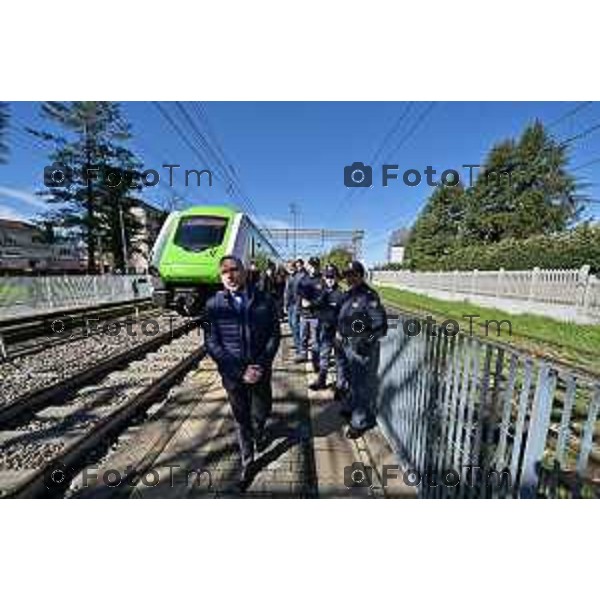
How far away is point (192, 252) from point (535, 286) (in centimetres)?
1289

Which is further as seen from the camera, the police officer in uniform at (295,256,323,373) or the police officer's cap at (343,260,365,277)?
the police officer in uniform at (295,256,323,373)

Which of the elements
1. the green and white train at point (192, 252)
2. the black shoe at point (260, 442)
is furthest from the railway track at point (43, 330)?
the black shoe at point (260, 442)

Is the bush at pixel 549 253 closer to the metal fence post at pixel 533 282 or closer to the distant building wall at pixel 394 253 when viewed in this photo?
the metal fence post at pixel 533 282

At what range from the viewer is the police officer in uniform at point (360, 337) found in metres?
3.51

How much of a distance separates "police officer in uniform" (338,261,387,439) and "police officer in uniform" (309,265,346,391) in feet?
3.00

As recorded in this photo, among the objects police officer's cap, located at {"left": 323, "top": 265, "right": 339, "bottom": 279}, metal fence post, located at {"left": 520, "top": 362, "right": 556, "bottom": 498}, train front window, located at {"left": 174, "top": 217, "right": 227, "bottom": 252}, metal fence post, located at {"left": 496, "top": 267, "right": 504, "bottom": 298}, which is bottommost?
metal fence post, located at {"left": 496, "top": 267, "right": 504, "bottom": 298}

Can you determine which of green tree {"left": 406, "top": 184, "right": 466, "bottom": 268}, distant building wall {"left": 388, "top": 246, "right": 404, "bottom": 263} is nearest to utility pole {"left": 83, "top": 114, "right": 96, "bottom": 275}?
green tree {"left": 406, "top": 184, "right": 466, "bottom": 268}

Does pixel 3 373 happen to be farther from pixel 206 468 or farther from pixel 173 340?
pixel 206 468

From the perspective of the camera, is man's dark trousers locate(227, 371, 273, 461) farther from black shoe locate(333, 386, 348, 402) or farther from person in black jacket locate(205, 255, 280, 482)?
black shoe locate(333, 386, 348, 402)

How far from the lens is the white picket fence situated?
11698mm

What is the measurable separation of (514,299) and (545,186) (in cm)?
2811

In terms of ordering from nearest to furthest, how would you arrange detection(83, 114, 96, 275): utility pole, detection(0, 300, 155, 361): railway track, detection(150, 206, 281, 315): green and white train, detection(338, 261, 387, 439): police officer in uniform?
detection(338, 261, 387, 439): police officer in uniform → detection(0, 300, 155, 361): railway track → detection(150, 206, 281, 315): green and white train → detection(83, 114, 96, 275): utility pole

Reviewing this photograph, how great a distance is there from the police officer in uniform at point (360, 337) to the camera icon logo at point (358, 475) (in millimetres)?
579

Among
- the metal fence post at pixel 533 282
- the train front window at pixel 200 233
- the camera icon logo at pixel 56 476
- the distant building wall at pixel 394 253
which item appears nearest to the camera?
the camera icon logo at pixel 56 476
